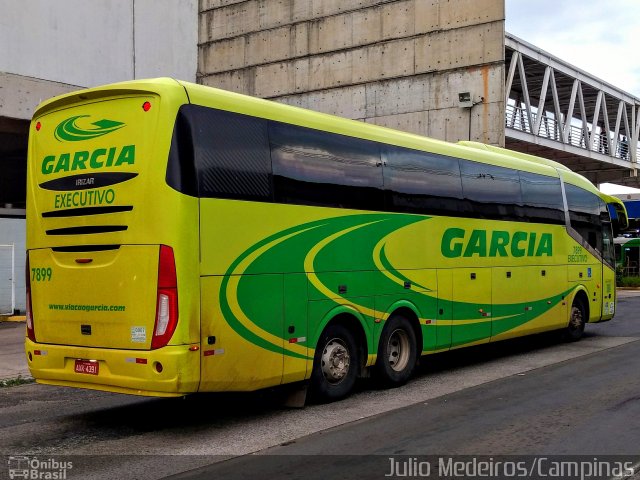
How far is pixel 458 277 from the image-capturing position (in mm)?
11828

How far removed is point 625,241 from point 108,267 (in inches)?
1779

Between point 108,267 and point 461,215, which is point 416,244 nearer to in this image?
point 461,215

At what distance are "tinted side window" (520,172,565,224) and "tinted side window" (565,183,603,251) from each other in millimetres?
543

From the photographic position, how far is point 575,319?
1587 centimetres

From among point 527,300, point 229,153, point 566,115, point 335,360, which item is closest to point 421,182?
point 335,360

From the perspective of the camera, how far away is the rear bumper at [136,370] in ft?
23.8

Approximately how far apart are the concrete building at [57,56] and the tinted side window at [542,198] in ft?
37.8

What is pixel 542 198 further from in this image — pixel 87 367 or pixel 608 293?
pixel 87 367

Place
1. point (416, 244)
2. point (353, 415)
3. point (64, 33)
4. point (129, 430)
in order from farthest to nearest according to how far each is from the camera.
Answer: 1. point (64, 33)
2. point (416, 244)
3. point (353, 415)
4. point (129, 430)

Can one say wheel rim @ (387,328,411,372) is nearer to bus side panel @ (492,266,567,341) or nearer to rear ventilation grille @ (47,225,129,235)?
bus side panel @ (492,266,567,341)

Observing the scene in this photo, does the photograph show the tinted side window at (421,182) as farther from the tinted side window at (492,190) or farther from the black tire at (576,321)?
the black tire at (576,321)

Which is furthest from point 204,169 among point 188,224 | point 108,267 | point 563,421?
point 563,421

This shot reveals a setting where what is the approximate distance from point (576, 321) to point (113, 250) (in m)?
11.2

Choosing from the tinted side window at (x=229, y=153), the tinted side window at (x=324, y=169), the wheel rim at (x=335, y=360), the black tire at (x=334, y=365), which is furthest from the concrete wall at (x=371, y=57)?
the tinted side window at (x=229, y=153)
